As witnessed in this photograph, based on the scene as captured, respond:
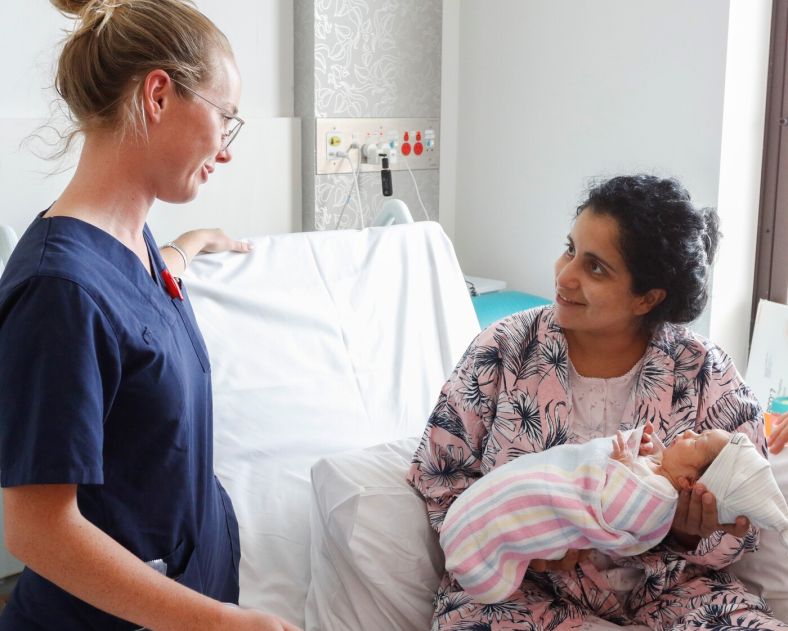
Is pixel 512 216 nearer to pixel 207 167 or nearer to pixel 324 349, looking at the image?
pixel 324 349

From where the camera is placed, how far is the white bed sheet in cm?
165

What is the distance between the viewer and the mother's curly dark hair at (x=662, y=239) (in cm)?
147

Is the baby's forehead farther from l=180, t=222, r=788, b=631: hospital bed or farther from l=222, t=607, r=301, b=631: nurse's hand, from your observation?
l=222, t=607, r=301, b=631: nurse's hand

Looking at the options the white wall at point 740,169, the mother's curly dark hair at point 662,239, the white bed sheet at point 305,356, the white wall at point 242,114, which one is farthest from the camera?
the white wall at point 740,169

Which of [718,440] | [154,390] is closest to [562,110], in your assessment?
[718,440]

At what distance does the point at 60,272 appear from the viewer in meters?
0.95

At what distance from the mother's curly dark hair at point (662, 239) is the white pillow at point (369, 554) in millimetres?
544

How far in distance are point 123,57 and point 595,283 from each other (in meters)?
0.83

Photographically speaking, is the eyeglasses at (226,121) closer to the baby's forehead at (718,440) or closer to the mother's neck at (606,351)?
the mother's neck at (606,351)

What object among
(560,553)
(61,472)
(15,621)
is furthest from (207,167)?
(560,553)

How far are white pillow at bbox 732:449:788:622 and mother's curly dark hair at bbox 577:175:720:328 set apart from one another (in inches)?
12.8

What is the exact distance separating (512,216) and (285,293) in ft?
4.26

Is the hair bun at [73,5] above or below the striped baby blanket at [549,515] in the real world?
above

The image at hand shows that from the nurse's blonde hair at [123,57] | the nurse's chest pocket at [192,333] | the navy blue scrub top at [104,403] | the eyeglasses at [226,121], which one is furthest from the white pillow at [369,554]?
the nurse's blonde hair at [123,57]
